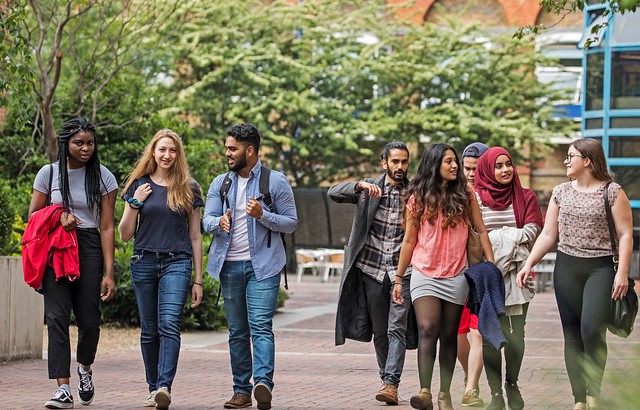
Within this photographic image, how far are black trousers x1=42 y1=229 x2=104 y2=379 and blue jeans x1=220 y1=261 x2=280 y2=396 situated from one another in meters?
0.84

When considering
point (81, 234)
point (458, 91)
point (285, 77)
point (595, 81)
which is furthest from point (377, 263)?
point (458, 91)

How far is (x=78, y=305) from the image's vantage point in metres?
7.63

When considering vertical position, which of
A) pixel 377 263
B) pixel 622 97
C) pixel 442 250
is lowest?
pixel 377 263

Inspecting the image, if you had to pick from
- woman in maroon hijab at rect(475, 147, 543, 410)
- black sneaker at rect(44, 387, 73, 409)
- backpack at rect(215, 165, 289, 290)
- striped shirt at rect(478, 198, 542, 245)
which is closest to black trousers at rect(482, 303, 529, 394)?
woman in maroon hijab at rect(475, 147, 543, 410)

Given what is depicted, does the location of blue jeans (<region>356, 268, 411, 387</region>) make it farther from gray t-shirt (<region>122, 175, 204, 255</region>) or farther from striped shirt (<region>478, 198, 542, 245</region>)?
gray t-shirt (<region>122, 175, 204, 255</region>)

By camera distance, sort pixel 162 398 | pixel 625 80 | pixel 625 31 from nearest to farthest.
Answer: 1. pixel 162 398
2. pixel 625 80
3. pixel 625 31

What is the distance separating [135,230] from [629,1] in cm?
435

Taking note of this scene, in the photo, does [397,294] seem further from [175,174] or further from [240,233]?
[175,174]

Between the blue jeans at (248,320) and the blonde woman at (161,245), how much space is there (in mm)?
239

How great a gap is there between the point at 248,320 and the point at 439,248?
136 centimetres

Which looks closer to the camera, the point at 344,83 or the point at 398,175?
the point at 398,175

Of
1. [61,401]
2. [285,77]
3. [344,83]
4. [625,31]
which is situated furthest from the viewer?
[344,83]

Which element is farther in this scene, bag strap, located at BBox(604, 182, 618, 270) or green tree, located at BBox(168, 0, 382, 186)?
green tree, located at BBox(168, 0, 382, 186)

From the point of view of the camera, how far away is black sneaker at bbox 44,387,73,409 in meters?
7.39
